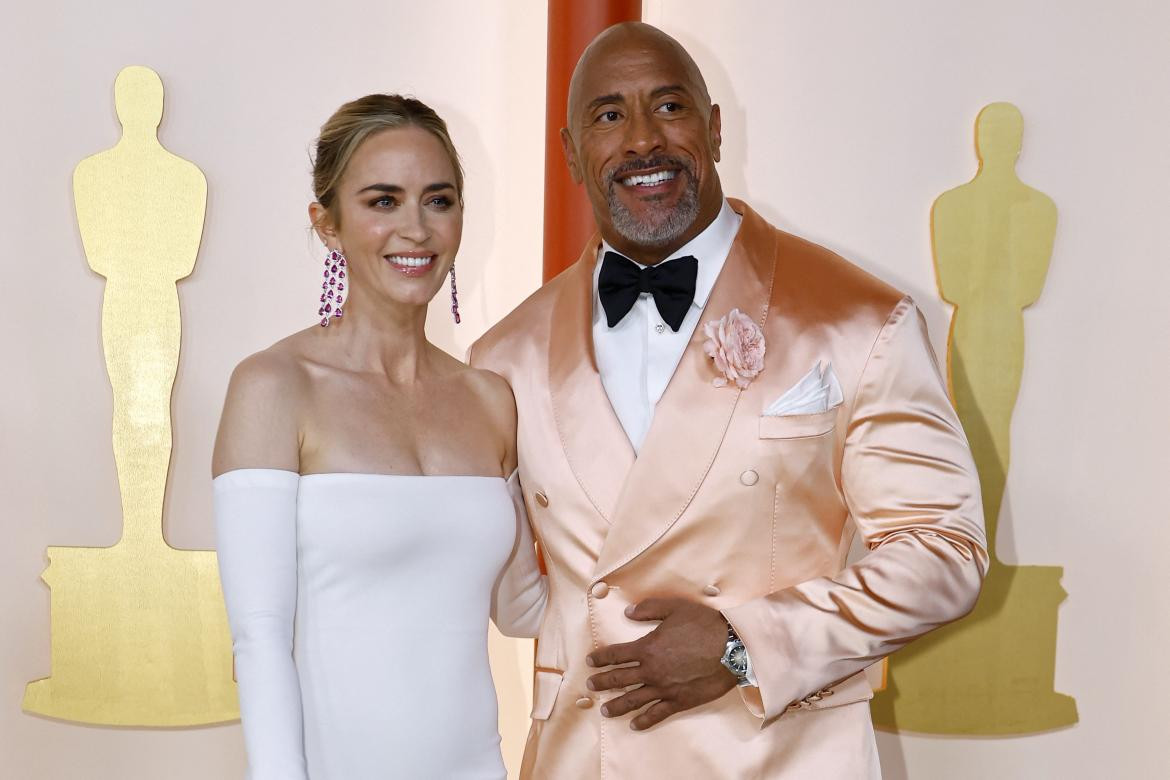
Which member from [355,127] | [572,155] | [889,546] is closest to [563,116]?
[572,155]

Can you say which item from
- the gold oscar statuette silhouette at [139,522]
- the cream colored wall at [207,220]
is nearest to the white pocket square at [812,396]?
the cream colored wall at [207,220]

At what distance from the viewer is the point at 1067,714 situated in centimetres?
333

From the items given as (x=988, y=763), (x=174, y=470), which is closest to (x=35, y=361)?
(x=174, y=470)

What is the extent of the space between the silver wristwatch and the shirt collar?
1.99ft

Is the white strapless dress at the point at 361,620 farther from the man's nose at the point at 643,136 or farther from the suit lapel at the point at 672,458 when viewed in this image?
the man's nose at the point at 643,136

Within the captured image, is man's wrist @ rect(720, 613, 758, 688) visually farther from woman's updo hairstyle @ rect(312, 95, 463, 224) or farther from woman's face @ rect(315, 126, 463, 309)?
woman's updo hairstyle @ rect(312, 95, 463, 224)

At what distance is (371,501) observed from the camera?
203 centimetres

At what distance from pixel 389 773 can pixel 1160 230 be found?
8.07ft

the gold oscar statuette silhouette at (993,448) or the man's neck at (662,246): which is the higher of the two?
the man's neck at (662,246)

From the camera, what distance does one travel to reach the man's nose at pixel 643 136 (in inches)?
87.1

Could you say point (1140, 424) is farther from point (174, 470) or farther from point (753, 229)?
point (174, 470)

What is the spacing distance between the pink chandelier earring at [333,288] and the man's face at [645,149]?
0.47 metres

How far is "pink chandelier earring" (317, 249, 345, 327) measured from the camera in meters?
2.21

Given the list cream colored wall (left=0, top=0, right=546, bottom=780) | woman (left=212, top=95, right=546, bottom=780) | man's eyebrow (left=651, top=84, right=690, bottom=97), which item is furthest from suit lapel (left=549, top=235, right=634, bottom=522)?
cream colored wall (left=0, top=0, right=546, bottom=780)
